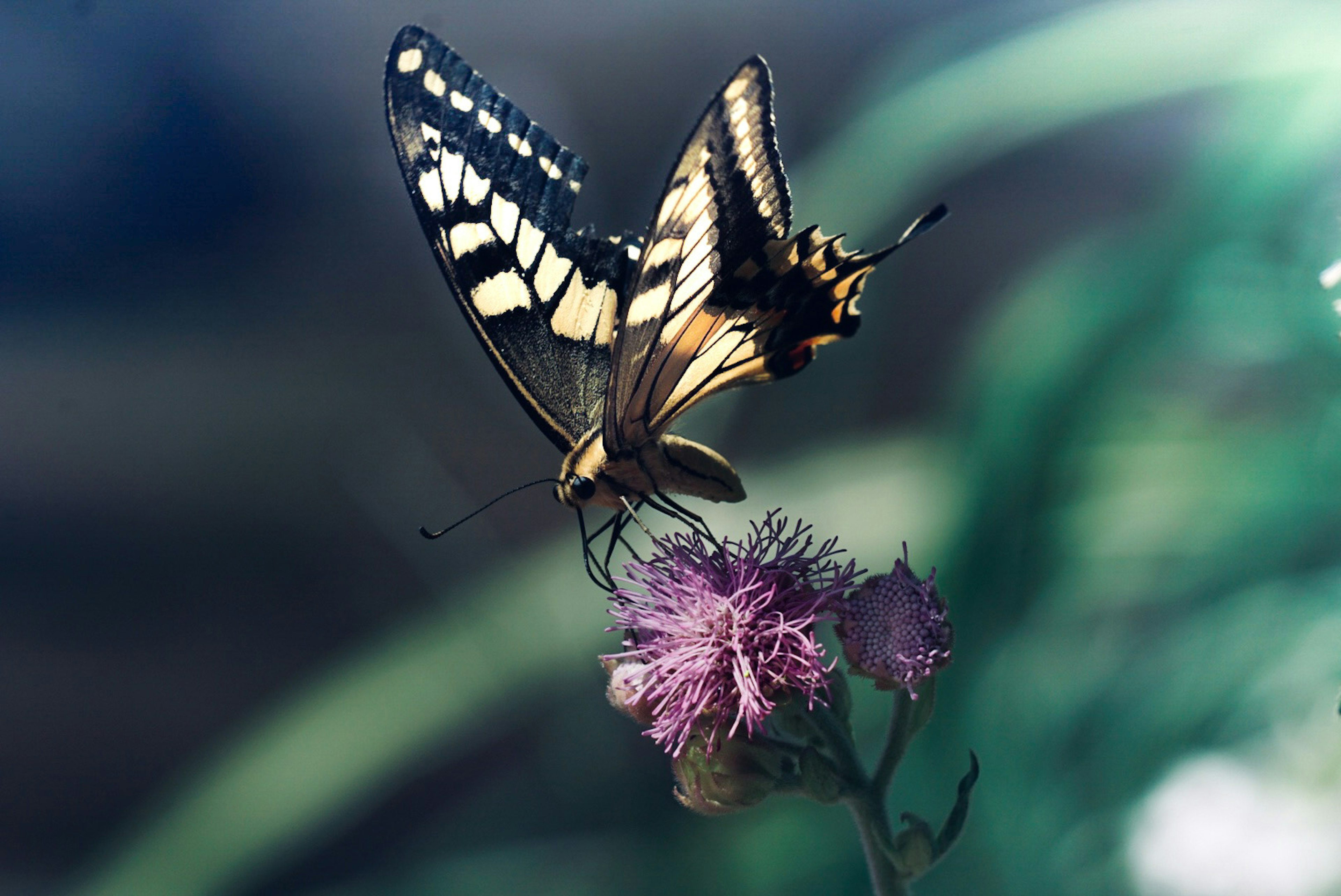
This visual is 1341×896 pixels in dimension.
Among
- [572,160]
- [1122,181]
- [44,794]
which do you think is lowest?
[1122,181]

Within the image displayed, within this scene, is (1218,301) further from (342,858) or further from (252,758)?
(342,858)

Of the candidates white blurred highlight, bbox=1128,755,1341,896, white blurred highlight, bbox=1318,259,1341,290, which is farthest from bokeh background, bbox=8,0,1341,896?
white blurred highlight, bbox=1318,259,1341,290

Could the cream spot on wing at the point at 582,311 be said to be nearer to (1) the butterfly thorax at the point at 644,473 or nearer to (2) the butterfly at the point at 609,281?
(2) the butterfly at the point at 609,281

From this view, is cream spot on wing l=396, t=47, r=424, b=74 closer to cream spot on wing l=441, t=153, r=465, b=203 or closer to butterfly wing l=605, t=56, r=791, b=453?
cream spot on wing l=441, t=153, r=465, b=203

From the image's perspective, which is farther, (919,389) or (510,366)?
(919,389)

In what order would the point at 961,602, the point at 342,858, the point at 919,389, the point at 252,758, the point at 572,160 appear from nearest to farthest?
the point at 572,160
the point at 961,602
the point at 252,758
the point at 342,858
the point at 919,389

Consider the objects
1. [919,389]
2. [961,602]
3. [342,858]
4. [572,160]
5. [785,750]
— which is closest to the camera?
[785,750]

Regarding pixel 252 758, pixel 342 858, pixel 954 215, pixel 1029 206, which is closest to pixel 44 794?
pixel 342 858

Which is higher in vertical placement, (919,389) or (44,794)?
(44,794)
